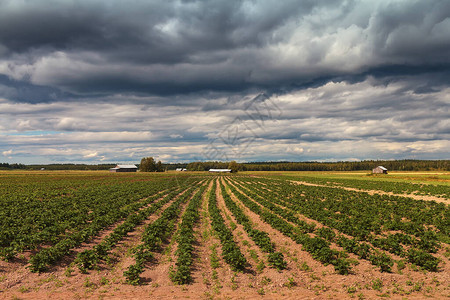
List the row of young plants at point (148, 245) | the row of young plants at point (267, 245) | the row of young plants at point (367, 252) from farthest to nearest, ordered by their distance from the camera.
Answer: the row of young plants at point (267, 245)
the row of young plants at point (367, 252)
the row of young plants at point (148, 245)

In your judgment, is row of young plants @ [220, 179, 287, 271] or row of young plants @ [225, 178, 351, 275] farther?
row of young plants @ [220, 179, 287, 271]

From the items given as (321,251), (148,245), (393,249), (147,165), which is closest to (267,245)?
(321,251)

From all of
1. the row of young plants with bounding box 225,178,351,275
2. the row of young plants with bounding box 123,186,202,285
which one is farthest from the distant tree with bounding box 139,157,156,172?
the row of young plants with bounding box 225,178,351,275

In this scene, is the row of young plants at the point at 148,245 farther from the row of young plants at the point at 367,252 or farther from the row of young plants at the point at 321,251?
the row of young plants at the point at 367,252

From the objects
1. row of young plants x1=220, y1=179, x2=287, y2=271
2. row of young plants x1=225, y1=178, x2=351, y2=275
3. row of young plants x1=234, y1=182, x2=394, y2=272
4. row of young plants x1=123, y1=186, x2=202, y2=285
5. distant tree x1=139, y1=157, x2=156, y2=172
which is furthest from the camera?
distant tree x1=139, y1=157, x2=156, y2=172

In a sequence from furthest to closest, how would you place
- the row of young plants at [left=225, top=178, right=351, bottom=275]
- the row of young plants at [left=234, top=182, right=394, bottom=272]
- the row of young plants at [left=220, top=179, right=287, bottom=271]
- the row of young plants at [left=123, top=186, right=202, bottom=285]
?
the row of young plants at [left=220, top=179, right=287, bottom=271]
the row of young plants at [left=234, top=182, right=394, bottom=272]
the row of young plants at [left=225, top=178, right=351, bottom=275]
the row of young plants at [left=123, top=186, right=202, bottom=285]

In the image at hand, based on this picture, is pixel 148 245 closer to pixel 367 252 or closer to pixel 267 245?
pixel 267 245

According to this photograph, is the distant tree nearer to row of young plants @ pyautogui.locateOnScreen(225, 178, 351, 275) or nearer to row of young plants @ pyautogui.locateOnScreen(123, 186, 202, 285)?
row of young plants @ pyautogui.locateOnScreen(123, 186, 202, 285)

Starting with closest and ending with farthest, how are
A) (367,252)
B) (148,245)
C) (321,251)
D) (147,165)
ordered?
(321,251) < (367,252) < (148,245) < (147,165)

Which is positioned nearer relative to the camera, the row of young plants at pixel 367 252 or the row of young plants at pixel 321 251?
the row of young plants at pixel 321 251

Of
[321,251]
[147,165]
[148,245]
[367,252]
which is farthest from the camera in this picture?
[147,165]

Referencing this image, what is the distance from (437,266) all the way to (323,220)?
360 inches

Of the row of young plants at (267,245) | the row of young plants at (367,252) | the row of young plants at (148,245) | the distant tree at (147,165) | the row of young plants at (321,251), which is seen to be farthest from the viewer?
the distant tree at (147,165)

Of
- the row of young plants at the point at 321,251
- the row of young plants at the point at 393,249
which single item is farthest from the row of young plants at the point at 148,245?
the row of young plants at the point at 393,249
